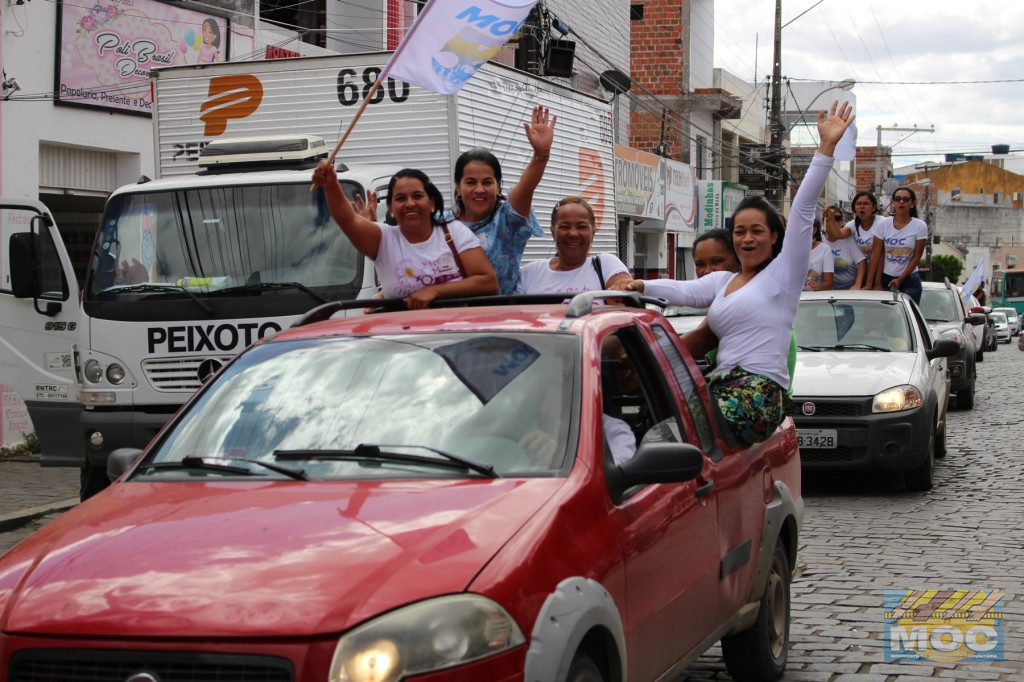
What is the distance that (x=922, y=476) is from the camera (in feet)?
35.2

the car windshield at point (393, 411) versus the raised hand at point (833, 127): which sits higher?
the raised hand at point (833, 127)

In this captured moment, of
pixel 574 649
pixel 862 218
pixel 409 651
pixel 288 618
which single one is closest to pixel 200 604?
pixel 288 618

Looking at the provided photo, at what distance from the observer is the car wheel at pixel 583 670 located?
3449mm

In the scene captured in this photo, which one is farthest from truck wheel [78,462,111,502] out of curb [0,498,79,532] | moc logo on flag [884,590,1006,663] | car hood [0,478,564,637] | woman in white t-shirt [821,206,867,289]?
woman in white t-shirt [821,206,867,289]

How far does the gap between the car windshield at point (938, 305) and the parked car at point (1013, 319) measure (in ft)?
125

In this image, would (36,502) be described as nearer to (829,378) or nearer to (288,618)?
(829,378)

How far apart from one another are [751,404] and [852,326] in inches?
268

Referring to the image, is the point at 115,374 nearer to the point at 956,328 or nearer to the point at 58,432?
the point at 58,432

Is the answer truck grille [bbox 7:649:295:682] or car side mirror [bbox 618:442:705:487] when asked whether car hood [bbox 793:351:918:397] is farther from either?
truck grille [bbox 7:649:295:682]

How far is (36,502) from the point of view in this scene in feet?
35.9

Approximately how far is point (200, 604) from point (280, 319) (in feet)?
19.3

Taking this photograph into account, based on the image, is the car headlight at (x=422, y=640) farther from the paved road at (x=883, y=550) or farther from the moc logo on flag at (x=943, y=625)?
the moc logo on flag at (x=943, y=625)

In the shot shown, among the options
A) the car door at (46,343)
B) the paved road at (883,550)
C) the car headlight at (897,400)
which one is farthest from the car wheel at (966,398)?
the car door at (46,343)

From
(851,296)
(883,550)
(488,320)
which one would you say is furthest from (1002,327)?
(488,320)
